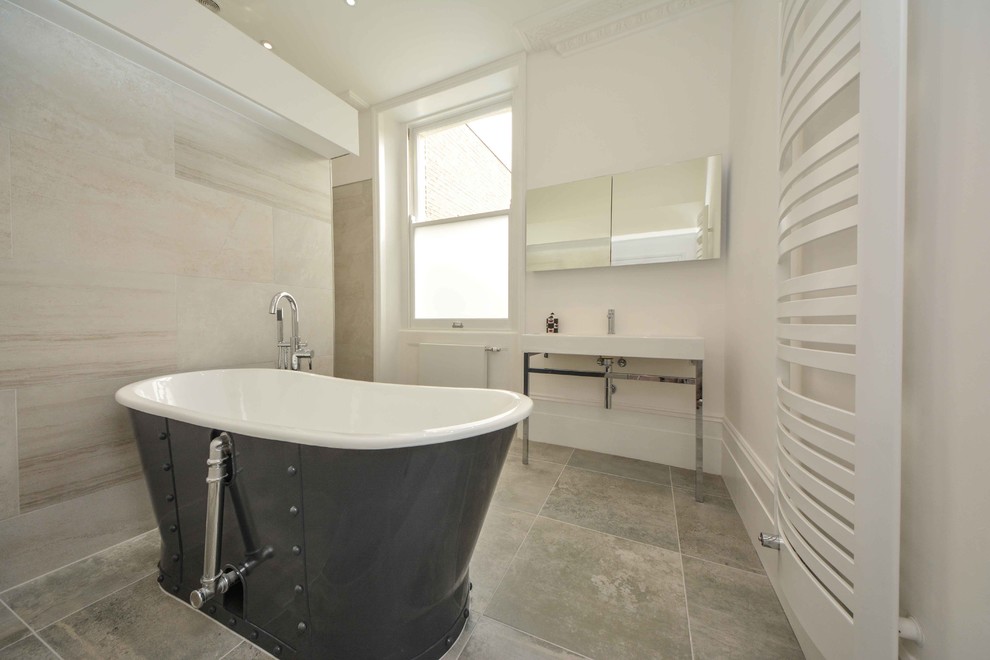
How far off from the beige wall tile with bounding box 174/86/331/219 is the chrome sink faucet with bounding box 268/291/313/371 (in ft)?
1.90

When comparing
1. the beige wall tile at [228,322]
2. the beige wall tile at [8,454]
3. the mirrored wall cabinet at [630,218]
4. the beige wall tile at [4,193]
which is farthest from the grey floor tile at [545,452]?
the beige wall tile at [4,193]

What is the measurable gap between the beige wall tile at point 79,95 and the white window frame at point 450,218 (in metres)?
1.68

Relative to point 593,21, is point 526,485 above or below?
below

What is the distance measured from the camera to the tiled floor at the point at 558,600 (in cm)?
89

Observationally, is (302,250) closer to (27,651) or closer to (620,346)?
(27,651)

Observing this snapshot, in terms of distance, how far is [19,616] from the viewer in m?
0.98

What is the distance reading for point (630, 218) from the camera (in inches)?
79.7

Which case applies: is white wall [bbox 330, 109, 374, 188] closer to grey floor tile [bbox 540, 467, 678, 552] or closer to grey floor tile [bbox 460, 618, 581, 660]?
grey floor tile [bbox 540, 467, 678, 552]

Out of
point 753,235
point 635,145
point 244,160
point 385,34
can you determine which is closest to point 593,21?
point 635,145

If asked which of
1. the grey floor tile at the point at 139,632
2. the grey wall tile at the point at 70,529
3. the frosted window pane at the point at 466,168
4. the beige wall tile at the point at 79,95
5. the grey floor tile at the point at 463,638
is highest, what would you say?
the frosted window pane at the point at 466,168

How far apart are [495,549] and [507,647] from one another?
0.40 metres

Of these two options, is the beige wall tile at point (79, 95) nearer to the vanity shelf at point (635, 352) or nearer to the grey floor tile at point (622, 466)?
the vanity shelf at point (635, 352)

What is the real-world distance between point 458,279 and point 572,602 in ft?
7.42

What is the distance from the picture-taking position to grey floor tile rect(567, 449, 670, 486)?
1.87 meters
